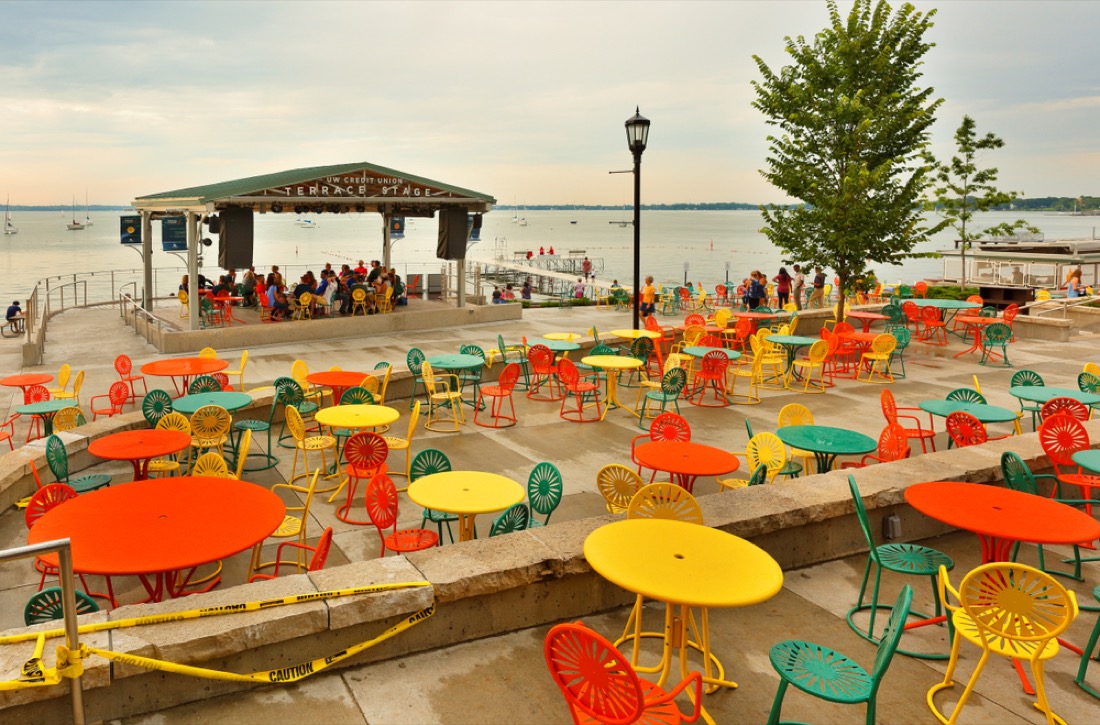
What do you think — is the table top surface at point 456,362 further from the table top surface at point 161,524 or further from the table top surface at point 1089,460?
the table top surface at point 1089,460

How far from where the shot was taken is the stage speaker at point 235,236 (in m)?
19.0

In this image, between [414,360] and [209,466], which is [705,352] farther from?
[209,466]

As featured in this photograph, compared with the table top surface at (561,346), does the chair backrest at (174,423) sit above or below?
below

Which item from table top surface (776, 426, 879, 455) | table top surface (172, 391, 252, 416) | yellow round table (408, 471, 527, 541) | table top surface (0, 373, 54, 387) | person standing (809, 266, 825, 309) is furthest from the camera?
person standing (809, 266, 825, 309)

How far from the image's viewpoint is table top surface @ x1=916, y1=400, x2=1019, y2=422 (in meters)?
8.51

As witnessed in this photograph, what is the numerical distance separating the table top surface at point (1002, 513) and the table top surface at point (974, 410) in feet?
9.80

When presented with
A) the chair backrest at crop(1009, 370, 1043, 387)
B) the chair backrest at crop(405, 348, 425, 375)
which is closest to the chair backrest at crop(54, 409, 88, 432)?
the chair backrest at crop(405, 348, 425, 375)

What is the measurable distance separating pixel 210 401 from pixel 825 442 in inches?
265

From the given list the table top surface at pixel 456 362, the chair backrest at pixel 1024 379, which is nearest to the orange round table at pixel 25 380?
the table top surface at pixel 456 362

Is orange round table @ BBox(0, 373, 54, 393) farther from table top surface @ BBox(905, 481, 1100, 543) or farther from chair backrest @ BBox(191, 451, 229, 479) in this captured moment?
table top surface @ BBox(905, 481, 1100, 543)

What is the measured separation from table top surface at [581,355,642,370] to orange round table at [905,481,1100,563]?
605 centimetres

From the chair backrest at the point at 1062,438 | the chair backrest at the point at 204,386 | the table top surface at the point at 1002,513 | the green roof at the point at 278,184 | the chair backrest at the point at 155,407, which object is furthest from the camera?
the green roof at the point at 278,184

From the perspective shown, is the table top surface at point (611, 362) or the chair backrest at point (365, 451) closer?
the chair backrest at point (365, 451)

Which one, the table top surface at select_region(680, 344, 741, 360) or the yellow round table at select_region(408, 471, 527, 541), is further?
the table top surface at select_region(680, 344, 741, 360)
